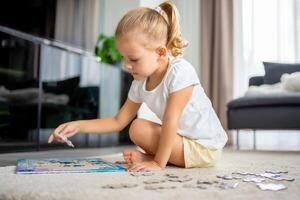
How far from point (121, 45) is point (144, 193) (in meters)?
0.51

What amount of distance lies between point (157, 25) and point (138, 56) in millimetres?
114

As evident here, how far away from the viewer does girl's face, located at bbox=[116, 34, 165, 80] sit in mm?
1037

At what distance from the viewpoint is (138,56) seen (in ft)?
3.44

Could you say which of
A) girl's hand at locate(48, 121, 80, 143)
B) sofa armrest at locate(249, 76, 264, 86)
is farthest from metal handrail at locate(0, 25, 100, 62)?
sofa armrest at locate(249, 76, 264, 86)

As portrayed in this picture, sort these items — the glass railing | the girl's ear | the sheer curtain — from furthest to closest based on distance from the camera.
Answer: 1. the sheer curtain
2. the glass railing
3. the girl's ear

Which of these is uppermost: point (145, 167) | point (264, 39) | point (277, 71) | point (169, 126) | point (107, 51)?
point (264, 39)

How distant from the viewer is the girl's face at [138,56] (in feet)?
3.40

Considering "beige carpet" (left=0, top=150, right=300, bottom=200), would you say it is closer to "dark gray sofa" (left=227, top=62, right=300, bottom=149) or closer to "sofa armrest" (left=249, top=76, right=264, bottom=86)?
"dark gray sofa" (left=227, top=62, right=300, bottom=149)

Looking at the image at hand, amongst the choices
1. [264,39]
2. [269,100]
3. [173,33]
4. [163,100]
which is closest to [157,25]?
[173,33]

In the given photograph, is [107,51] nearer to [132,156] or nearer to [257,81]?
[257,81]

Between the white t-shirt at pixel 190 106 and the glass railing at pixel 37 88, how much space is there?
101 cm

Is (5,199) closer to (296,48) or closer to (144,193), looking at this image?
(144,193)

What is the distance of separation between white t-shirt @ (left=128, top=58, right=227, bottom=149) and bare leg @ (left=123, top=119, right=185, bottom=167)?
2.0 inches

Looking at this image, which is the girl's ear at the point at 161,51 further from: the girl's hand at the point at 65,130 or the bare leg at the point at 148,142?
the girl's hand at the point at 65,130
